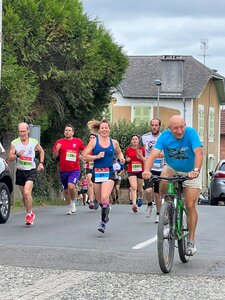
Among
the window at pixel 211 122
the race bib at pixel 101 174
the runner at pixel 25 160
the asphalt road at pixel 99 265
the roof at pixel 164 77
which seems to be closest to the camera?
the asphalt road at pixel 99 265

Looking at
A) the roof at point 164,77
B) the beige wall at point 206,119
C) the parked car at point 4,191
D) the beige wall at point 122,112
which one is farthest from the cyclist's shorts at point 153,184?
the beige wall at point 122,112

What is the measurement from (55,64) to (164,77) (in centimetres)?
2766

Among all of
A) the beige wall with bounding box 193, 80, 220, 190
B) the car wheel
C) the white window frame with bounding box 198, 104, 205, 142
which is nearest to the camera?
the car wheel

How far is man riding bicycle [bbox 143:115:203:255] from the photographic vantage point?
10.0m

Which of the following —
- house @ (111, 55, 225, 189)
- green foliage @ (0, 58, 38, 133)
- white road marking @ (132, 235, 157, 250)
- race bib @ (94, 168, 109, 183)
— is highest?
house @ (111, 55, 225, 189)

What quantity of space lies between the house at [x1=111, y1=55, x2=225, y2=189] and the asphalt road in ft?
116

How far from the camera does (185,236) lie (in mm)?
10227

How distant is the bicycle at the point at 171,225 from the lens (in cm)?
936

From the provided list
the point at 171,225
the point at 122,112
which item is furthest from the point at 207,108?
the point at 171,225

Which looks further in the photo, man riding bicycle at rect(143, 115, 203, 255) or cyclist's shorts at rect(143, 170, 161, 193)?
cyclist's shorts at rect(143, 170, 161, 193)

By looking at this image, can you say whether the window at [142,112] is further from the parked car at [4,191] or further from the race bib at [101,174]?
the race bib at [101,174]

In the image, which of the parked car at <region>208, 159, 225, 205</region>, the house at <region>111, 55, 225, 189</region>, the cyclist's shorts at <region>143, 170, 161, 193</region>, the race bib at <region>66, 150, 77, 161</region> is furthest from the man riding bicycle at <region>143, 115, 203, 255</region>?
the house at <region>111, 55, 225, 189</region>

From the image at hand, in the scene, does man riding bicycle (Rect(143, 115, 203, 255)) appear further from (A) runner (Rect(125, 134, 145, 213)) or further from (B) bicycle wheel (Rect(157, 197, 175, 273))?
(A) runner (Rect(125, 134, 145, 213))

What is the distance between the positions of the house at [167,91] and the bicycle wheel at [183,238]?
38695mm
